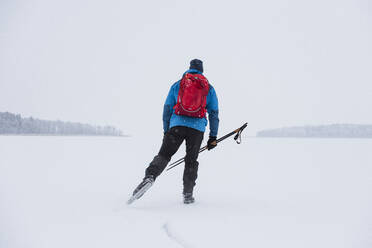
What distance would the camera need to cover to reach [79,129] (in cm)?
9538

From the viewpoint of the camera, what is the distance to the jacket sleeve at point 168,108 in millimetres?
4277

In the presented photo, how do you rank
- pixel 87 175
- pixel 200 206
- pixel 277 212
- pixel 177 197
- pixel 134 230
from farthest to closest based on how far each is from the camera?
pixel 87 175 → pixel 177 197 → pixel 200 206 → pixel 277 212 → pixel 134 230

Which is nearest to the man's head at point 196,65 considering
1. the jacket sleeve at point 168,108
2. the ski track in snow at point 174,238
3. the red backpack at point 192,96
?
the red backpack at point 192,96

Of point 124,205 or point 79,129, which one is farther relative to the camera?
point 79,129

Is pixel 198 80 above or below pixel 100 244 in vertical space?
above

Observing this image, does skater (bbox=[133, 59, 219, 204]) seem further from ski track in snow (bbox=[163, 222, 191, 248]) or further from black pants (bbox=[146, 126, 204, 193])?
ski track in snow (bbox=[163, 222, 191, 248])

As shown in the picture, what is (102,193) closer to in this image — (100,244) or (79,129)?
(100,244)

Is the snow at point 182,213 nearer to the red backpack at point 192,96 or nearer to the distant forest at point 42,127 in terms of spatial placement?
the red backpack at point 192,96

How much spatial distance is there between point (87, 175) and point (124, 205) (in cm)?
294

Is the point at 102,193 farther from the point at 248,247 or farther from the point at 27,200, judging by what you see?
the point at 248,247

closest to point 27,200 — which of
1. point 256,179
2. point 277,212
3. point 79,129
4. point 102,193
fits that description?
point 102,193

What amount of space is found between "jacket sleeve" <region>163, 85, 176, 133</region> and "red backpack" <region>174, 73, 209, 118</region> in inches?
10.3

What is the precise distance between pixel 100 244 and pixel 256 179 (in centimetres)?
474

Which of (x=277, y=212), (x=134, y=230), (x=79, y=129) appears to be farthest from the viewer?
(x=79, y=129)
